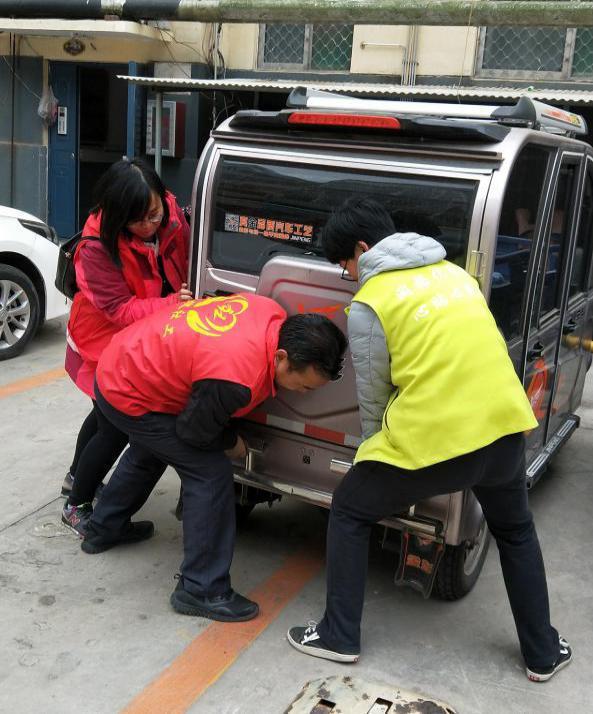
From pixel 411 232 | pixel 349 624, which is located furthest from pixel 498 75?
pixel 349 624

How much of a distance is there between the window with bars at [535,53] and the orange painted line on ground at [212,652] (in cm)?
797

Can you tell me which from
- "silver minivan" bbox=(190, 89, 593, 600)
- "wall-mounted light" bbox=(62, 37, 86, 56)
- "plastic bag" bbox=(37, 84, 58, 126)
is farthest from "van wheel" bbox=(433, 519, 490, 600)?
"plastic bag" bbox=(37, 84, 58, 126)

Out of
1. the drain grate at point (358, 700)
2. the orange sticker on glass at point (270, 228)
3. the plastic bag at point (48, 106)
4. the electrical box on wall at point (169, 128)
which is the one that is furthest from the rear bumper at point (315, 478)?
the plastic bag at point (48, 106)

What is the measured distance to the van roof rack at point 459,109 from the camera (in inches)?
127

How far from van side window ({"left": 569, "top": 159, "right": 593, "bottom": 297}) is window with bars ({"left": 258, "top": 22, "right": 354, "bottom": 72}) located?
7.03 m

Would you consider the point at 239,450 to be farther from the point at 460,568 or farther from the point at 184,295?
the point at 460,568

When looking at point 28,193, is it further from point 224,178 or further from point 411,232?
point 411,232

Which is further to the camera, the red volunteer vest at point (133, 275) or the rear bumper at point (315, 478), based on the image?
the red volunteer vest at point (133, 275)

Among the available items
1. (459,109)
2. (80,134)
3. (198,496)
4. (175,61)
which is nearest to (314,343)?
(198,496)

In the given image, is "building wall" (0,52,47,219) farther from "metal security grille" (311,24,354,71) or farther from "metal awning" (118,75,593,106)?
"metal security grille" (311,24,354,71)

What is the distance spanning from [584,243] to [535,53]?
6335mm

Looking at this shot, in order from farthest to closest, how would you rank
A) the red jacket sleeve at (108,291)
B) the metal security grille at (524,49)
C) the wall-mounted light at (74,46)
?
the wall-mounted light at (74,46), the metal security grille at (524,49), the red jacket sleeve at (108,291)

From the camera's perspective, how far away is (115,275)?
3.58m

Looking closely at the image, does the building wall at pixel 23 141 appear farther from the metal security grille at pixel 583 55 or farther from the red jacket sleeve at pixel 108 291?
the red jacket sleeve at pixel 108 291
